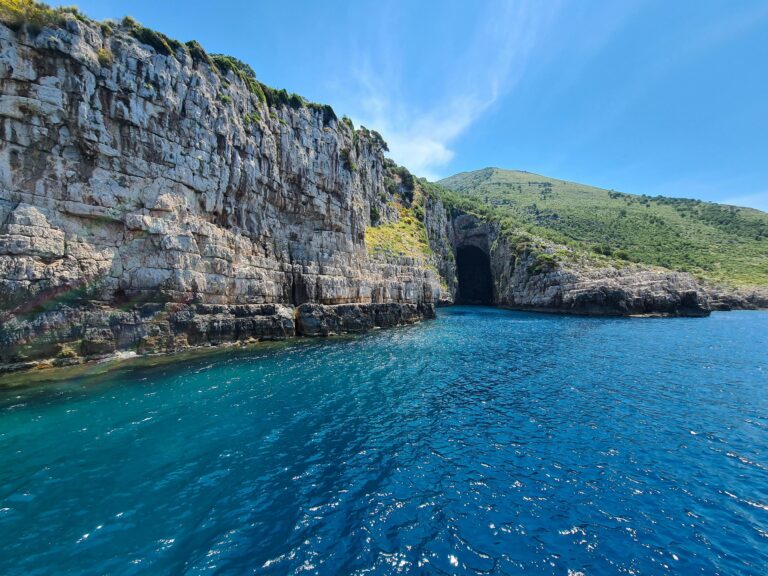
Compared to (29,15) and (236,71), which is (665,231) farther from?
(29,15)

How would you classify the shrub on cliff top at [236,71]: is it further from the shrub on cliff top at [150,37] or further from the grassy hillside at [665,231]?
the grassy hillside at [665,231]

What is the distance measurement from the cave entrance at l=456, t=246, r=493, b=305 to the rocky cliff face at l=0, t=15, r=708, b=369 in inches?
2732

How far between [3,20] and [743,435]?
53.1 meters

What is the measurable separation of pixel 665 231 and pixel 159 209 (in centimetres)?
16453

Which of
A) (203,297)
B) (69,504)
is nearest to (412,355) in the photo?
(203,297)

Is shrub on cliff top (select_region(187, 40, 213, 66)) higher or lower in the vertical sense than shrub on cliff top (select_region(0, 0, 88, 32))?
higher

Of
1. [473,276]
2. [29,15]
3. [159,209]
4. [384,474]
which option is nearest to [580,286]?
[473,276]

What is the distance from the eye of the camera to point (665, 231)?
13188 cm

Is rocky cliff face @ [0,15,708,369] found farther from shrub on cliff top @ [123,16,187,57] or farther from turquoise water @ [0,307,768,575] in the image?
turquoise water @ [0,307,768,575]

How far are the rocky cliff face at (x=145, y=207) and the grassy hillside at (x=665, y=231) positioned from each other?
84.2 m

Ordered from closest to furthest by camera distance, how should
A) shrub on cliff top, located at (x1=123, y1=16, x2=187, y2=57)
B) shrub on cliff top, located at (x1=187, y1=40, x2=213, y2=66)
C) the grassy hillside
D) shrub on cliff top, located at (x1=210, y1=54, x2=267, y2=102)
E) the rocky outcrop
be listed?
shrub on cliff top, located at (x1=123, y1=16, x2=187, y2=57), shrub on cliff top, located at (x1=187, y1=40, x2=213, y2=66), shrub on cliff top, located at (x1=210, y1=54, x2=267, y2=102), the rocky outcrop, the grassy hillside

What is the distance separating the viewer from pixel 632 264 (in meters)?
82.4

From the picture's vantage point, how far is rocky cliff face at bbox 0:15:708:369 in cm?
2586

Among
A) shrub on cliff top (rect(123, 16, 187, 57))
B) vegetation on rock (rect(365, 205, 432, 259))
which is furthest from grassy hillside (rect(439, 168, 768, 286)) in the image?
shrub on cliff top (rect(123, 16, 187, 57))
